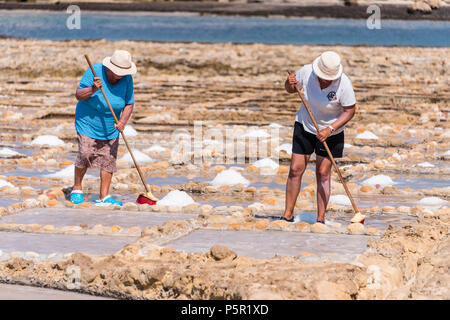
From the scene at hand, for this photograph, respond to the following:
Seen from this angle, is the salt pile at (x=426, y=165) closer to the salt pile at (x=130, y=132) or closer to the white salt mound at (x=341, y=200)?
the white salt mound at (x=341, y=200)

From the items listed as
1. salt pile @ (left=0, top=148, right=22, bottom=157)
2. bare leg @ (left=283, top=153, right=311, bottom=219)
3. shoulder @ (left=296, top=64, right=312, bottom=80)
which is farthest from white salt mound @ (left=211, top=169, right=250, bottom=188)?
salt pile @ (left=0, top=148, right=22, bottom=157)

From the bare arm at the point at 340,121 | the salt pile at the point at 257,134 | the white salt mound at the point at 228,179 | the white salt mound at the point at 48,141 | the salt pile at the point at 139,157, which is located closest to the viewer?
the bare arm at the point at 340,121

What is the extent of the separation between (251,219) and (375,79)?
15067 mm

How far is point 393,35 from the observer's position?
186ft

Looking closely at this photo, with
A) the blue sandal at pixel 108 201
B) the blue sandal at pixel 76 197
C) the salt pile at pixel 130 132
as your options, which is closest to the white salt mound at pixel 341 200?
the blue sandal at pixel 108 201

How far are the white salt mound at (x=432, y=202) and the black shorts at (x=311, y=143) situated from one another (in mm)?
1099

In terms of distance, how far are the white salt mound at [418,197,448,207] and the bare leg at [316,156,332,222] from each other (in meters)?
1.09

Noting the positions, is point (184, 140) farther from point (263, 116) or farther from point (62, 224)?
point (62, 224)

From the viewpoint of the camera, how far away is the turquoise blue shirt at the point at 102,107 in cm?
678
